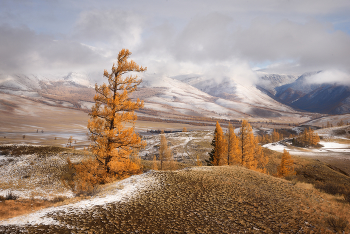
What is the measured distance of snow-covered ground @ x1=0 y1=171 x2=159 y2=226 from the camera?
28.8 ft

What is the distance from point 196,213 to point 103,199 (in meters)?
5.79

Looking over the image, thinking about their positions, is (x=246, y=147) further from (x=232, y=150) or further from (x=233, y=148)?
(x=232, y=150)

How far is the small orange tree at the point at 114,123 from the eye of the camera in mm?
16688

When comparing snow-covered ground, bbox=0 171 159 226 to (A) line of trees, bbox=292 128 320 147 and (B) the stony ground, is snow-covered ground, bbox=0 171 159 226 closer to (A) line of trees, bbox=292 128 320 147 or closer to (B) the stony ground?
(B) the stony ground

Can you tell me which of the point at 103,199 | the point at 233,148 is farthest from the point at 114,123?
the point at 233,148

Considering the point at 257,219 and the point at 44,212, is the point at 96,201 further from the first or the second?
the point at 257,219

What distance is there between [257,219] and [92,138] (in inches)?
533

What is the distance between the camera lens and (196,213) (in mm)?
10336

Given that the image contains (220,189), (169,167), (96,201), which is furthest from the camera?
(169,167)

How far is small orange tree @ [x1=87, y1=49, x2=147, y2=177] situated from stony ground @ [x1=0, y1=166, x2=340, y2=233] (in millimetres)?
4259

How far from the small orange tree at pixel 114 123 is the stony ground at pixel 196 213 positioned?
4.26m

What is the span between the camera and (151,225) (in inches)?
350

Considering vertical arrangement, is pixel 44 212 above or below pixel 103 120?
below

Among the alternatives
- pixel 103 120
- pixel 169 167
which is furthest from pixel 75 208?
pixel 169 167
